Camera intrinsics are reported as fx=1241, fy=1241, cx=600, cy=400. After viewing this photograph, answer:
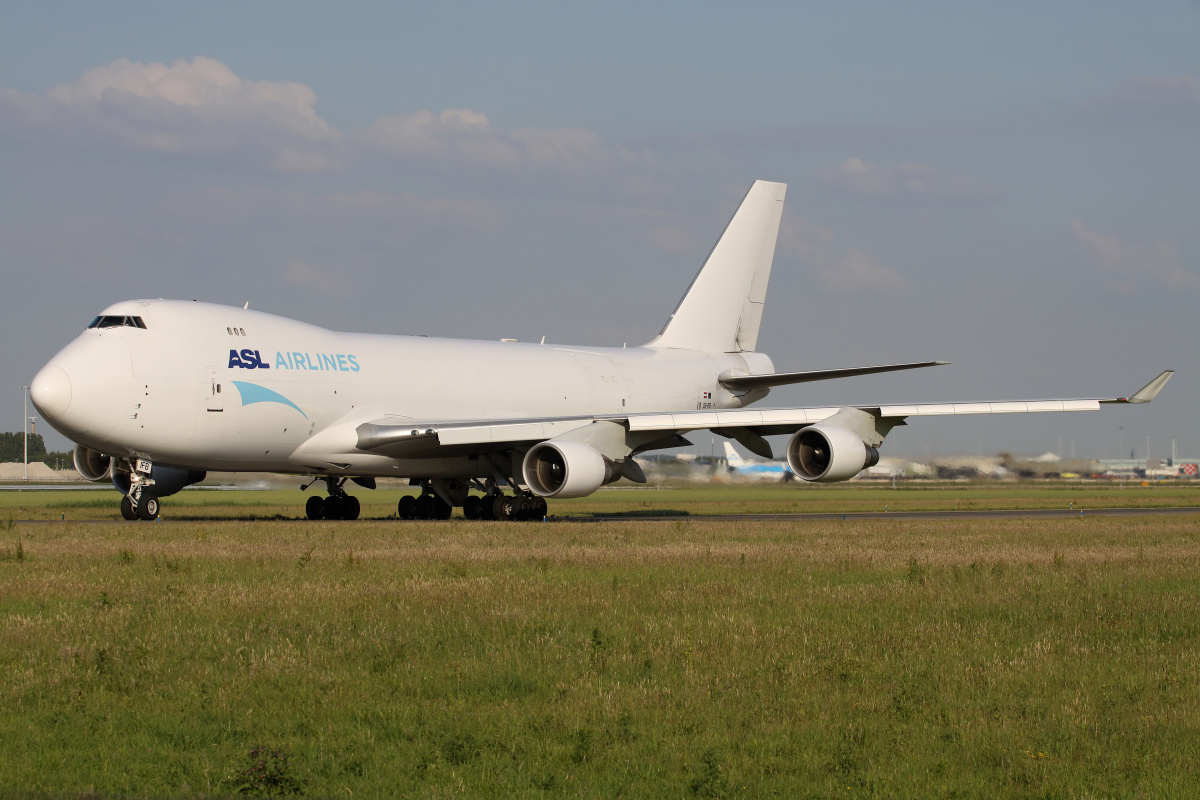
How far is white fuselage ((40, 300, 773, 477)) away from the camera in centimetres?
2461

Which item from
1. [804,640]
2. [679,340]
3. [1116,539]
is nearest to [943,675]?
[804,640]

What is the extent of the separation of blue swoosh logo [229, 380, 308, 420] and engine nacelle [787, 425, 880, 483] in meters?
11.4

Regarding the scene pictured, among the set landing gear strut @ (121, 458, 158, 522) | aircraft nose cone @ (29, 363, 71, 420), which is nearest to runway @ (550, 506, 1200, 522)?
landing gear strut @ (121, 458, 158, 522)

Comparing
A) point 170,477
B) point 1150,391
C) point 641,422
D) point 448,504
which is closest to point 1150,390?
point 1150,391

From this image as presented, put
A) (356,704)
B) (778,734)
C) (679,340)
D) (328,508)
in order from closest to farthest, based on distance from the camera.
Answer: (778,734), (356,704), (328,508), (679,340)

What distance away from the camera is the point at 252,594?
514 inches

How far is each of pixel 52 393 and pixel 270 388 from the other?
446 cm

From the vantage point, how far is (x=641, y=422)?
28875 millimetres

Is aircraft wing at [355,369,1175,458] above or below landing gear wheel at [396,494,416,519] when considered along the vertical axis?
above

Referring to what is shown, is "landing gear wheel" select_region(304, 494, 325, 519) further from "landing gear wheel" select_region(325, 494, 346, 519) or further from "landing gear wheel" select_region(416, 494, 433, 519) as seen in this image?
"landing gear wheel" select_region(416, 494, 433, 519)

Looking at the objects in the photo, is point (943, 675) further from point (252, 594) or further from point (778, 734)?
point (252, 594)

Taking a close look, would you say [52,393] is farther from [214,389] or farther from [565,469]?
[565,469]

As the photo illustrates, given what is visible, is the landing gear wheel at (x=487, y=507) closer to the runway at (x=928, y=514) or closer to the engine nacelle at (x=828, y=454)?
the runway at (x=928, y=514)

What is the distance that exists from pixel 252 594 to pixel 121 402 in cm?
1296
